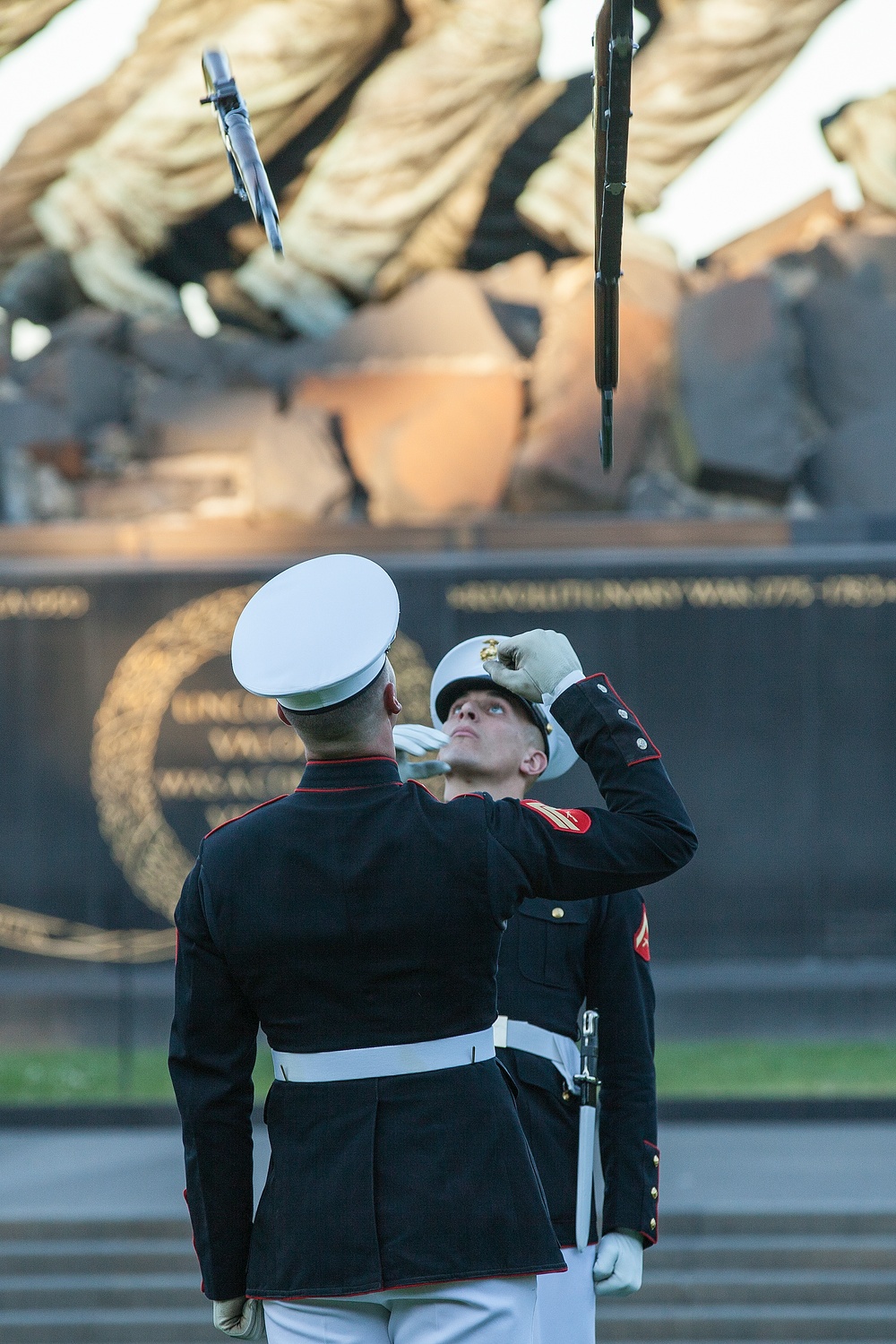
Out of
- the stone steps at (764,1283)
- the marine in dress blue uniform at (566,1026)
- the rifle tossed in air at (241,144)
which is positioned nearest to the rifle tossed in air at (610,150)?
the rifle tossed in air at (241,144)

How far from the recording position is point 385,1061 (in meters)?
1.82

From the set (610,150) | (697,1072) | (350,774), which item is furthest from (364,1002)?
(697,1072)

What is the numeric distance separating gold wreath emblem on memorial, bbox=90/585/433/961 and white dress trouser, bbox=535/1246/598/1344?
5829mm

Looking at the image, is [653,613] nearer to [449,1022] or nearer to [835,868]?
[835,868]

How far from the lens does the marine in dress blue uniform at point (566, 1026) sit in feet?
7.80

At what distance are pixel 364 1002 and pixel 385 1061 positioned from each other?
0.24 feet

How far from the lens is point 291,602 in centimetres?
194

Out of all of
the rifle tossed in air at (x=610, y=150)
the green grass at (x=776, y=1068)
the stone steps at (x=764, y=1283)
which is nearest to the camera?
the rifle tossed in air at (x=610, y=150)

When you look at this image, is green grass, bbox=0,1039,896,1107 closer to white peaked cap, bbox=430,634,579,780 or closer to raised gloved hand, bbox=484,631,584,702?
white peaked cap, bbox=430,634,579,780

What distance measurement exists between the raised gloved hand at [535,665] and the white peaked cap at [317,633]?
0.18m

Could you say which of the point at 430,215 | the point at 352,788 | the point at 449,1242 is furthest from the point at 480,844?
the point at 430,215

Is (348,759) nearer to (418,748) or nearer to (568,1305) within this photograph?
(418,748)

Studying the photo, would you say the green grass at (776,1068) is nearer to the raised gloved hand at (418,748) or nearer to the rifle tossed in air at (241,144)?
the raised gloved hand at (418,748)

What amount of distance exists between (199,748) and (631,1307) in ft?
13.9
